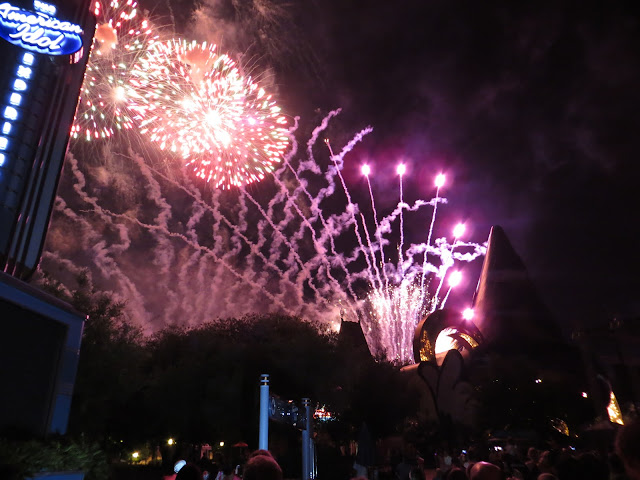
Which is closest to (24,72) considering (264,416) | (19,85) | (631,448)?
(19,85)

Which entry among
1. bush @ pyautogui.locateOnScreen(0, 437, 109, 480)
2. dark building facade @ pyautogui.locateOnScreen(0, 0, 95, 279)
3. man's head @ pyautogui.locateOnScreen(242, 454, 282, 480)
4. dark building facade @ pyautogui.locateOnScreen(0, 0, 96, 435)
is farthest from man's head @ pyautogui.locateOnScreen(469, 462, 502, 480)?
dark building facade @ pyautogui.locateOnScreen(0, 0, 95, 279)

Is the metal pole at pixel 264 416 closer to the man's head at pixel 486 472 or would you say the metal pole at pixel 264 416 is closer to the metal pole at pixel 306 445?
the metal pole at pixel 306 445

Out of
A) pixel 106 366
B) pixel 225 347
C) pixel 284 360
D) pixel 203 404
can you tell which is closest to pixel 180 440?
pixel 203 404

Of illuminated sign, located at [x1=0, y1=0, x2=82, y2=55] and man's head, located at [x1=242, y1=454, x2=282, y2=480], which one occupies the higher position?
illuminated sign, located at [x1=0, y1=0, x2=82, y2=55]

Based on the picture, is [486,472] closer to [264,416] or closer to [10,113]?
[264,416]

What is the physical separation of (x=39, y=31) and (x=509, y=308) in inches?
2050

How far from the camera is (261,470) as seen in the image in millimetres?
4047

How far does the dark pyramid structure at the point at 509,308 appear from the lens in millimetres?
51969

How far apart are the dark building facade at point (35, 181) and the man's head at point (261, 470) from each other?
9447 mm

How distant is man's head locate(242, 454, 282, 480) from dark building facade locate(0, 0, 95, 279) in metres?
15.5

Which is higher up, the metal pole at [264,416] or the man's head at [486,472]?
the metal pole at [264,416]

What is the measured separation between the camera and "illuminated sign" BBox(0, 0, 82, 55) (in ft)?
57.0

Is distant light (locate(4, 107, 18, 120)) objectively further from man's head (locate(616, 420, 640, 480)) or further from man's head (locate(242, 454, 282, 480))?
man's head (locate(616, 420, 640, 480))

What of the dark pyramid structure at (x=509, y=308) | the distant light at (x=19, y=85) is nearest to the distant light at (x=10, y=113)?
the distant light at (x=19, y=85)
